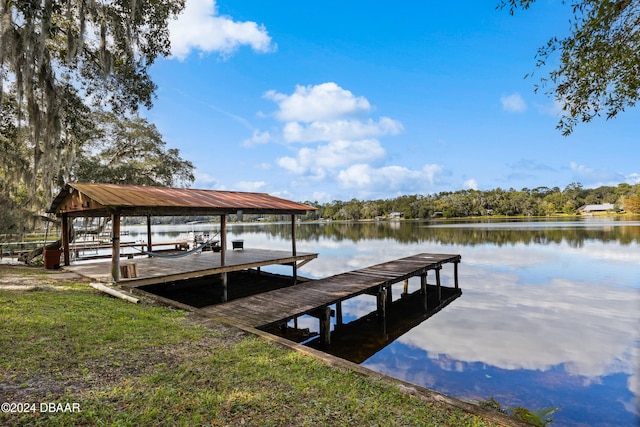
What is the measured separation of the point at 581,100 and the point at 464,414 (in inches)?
198

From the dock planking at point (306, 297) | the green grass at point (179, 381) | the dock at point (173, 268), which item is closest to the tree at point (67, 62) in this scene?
the dock at point (173, 268)

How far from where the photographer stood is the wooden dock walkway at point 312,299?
6867 millimetres

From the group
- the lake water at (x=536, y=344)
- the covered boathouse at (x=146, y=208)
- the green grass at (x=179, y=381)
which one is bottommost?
the lake water at (x=536, y=344)

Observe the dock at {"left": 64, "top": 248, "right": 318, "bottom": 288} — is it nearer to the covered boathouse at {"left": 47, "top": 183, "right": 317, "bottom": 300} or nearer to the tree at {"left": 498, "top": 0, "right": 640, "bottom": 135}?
the covered boathouse at {"left": 47, "top": 183, "right": 317, "bottom": 300}

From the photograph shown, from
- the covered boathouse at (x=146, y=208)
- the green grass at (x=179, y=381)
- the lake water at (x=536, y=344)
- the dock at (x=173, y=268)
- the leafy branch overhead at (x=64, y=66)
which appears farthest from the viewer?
Result: the dock at (x=173, y=268)

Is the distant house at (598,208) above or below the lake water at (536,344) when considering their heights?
above

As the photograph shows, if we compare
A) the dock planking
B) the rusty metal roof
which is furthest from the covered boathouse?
the dock planking

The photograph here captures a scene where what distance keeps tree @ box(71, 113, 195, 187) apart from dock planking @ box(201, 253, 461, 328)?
12.4 meters

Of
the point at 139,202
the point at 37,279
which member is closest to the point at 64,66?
the point at 139,202

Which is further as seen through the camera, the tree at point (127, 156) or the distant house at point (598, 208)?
the distant house at point (598, 208)

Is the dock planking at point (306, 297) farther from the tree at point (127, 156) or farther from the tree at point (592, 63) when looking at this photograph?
the tree at point (127, 156)

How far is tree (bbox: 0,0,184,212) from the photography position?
7168mm

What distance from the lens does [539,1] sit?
4.54m

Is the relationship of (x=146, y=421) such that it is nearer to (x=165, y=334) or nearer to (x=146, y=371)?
(x=146, y=371)
